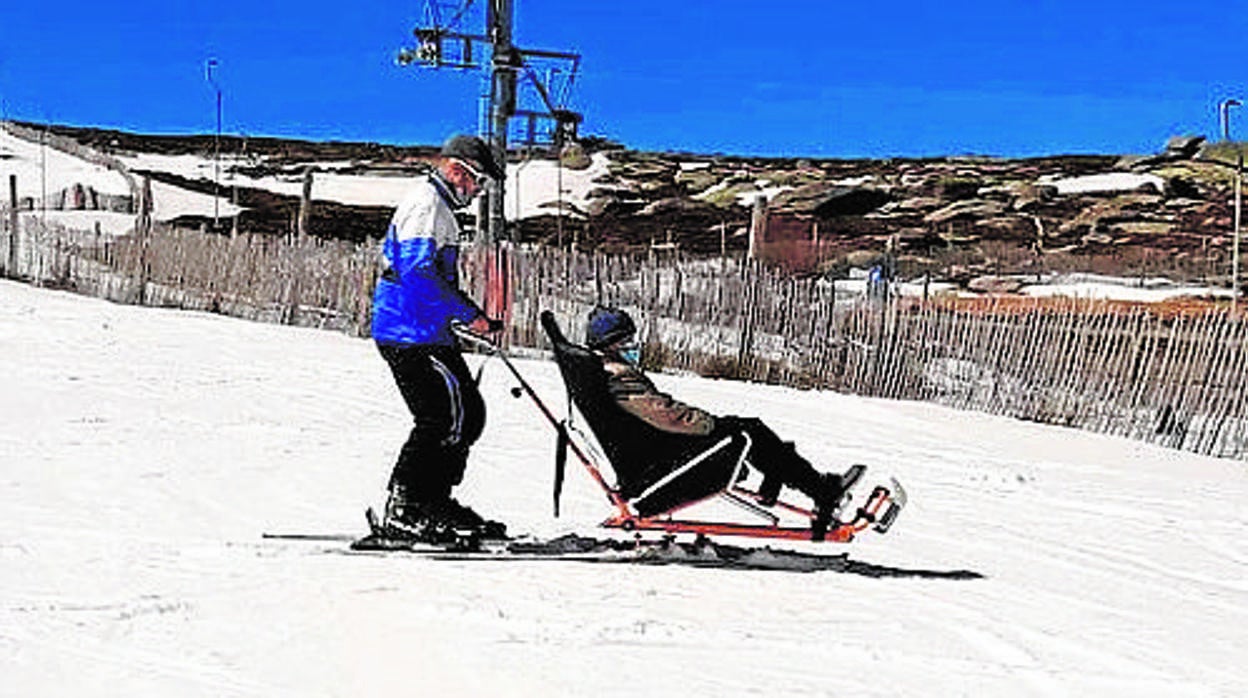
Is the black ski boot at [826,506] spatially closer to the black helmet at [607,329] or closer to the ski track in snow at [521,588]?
the ski track in snow at [521,588]

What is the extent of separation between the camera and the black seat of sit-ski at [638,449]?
6387 mm

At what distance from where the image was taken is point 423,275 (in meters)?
6.31

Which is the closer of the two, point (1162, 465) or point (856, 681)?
point (856, 681)

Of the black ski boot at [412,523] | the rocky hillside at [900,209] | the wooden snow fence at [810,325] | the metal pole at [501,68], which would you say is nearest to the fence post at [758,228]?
the wooden snow fence at [810,325]

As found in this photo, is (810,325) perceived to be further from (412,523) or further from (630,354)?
(412,523)

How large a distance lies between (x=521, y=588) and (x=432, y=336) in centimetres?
109

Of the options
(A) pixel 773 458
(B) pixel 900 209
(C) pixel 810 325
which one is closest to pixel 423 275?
(A) pixel 773 458

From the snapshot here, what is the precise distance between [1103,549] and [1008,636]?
2619mm

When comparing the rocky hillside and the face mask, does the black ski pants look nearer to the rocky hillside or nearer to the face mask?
the face mask

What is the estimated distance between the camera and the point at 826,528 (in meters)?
6.54

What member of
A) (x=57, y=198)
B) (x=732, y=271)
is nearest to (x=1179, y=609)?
(x=732, y=271)

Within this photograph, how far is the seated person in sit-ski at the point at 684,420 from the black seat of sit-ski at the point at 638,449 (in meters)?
0.04

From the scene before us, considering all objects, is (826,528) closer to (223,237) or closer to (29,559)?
(29,559)

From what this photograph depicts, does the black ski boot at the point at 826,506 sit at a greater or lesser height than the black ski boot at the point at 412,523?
greater
